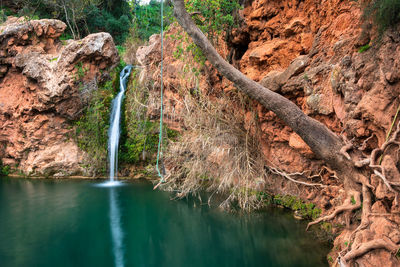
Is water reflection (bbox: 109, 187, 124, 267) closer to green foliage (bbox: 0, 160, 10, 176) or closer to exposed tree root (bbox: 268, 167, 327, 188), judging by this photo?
exposed tree root (bbox: 268, 167, 327, 188)

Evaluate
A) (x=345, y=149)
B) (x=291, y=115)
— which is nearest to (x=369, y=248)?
(x=345, y=149)

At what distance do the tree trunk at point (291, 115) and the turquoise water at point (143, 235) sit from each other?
1.68 m

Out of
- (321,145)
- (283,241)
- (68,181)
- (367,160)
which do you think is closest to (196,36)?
(321,145)

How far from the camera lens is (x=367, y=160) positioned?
158 inches

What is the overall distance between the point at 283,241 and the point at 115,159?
7458 millimetres

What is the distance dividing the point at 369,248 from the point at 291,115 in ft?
7.95

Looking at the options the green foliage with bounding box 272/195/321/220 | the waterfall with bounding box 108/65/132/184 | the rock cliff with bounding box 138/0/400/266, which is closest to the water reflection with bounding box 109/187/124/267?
the waterfall with bounding box 108/65/132/184

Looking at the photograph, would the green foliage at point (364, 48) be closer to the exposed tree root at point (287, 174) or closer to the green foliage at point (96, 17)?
the exposed tree root at point (287, 174)

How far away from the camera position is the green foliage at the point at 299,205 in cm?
589

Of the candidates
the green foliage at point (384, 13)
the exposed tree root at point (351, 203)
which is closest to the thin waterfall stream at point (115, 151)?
the exposed tree root at point (351, 203)

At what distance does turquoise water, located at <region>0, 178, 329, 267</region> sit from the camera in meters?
4.80

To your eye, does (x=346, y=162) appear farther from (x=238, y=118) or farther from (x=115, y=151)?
(x=115, y=151)

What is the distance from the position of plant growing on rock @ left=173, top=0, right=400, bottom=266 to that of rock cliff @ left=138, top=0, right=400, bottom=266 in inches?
2.8

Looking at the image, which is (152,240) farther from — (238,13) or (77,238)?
(238,13)
